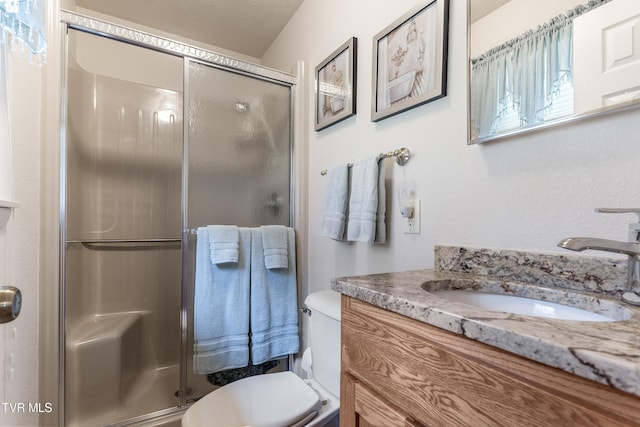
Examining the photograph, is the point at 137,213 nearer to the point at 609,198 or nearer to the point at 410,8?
the point at 410,8

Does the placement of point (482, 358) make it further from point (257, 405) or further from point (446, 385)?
point (257, 405)

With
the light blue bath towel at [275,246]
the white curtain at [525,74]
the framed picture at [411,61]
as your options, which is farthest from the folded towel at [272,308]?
the white curtain at [525,74]

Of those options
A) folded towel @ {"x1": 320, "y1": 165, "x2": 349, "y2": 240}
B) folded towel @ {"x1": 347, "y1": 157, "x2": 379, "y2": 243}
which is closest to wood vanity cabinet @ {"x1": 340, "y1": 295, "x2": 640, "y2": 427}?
folded towel @ {"x1": 347, "y1": 157, "x2": 379, "y2": 243}

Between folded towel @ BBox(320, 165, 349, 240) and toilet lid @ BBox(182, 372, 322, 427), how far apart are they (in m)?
0.61

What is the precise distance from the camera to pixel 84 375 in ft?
4.68

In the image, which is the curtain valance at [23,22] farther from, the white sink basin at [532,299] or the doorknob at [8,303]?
the white sink basin at [532,299]

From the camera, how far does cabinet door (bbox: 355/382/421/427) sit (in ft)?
1.82

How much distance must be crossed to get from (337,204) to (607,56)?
2.96 feet

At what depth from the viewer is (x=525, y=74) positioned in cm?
75

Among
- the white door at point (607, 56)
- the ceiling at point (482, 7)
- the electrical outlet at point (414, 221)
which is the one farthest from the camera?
the electrical outlet at point (414, 221)

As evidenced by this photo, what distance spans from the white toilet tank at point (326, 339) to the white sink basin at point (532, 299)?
1.28 feet

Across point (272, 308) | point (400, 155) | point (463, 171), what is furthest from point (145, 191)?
point (463, 171)

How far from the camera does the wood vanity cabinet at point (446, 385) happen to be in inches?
13.1

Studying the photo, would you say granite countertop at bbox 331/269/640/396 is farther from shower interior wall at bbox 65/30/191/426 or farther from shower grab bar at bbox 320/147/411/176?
shower interior wall at bbox 65/30/191/426
